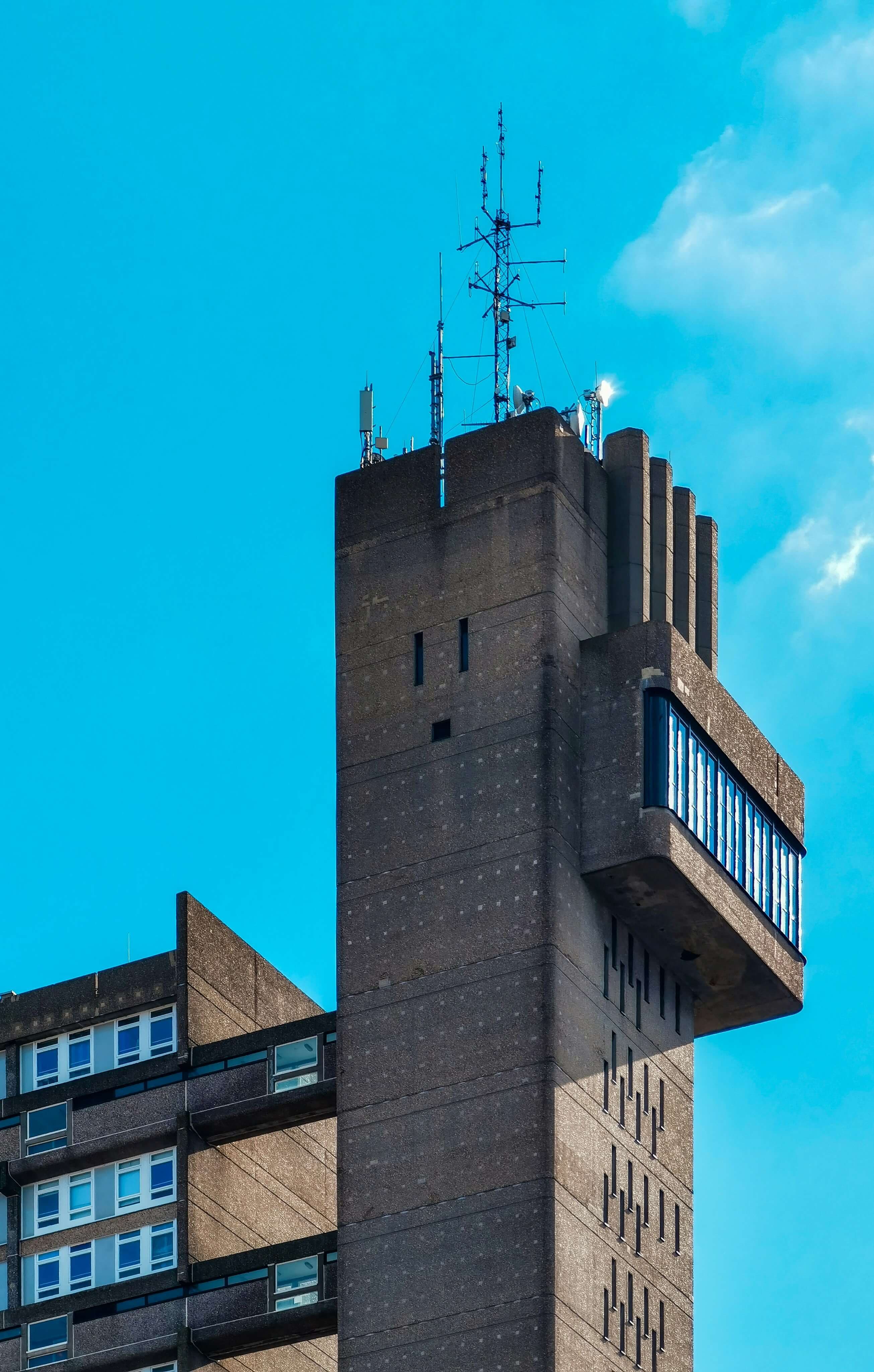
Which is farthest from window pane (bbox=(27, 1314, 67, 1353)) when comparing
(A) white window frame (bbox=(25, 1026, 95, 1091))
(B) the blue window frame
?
(B) the blue window frame

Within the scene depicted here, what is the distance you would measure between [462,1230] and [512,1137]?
3007 mm

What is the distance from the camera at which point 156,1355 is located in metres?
117

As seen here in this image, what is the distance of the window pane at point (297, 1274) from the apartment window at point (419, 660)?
17.8 meters

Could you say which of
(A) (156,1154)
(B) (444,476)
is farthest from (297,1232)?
(B) (444,476)

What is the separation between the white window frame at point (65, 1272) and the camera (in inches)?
4710

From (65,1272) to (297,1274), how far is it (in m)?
9.87

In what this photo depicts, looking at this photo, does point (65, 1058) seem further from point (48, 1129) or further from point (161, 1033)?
point (161, 1033)

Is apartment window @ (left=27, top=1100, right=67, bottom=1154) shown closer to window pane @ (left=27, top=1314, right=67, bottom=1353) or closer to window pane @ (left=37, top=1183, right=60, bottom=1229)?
window pane @ (left=37, top=1183, right=60, bottom=1229)

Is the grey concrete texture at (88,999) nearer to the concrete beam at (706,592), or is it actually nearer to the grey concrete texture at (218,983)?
the grey concrete texture at (218,983)

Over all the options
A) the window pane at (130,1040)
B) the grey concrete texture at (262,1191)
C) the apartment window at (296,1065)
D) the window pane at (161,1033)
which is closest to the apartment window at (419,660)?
the apartment window at (296,1065)

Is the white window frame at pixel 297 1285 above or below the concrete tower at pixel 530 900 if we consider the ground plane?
below

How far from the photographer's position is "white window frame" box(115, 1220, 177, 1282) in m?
118

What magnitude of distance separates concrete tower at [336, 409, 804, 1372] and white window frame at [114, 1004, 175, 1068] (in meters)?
10.3

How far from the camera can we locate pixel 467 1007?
110250 mm
